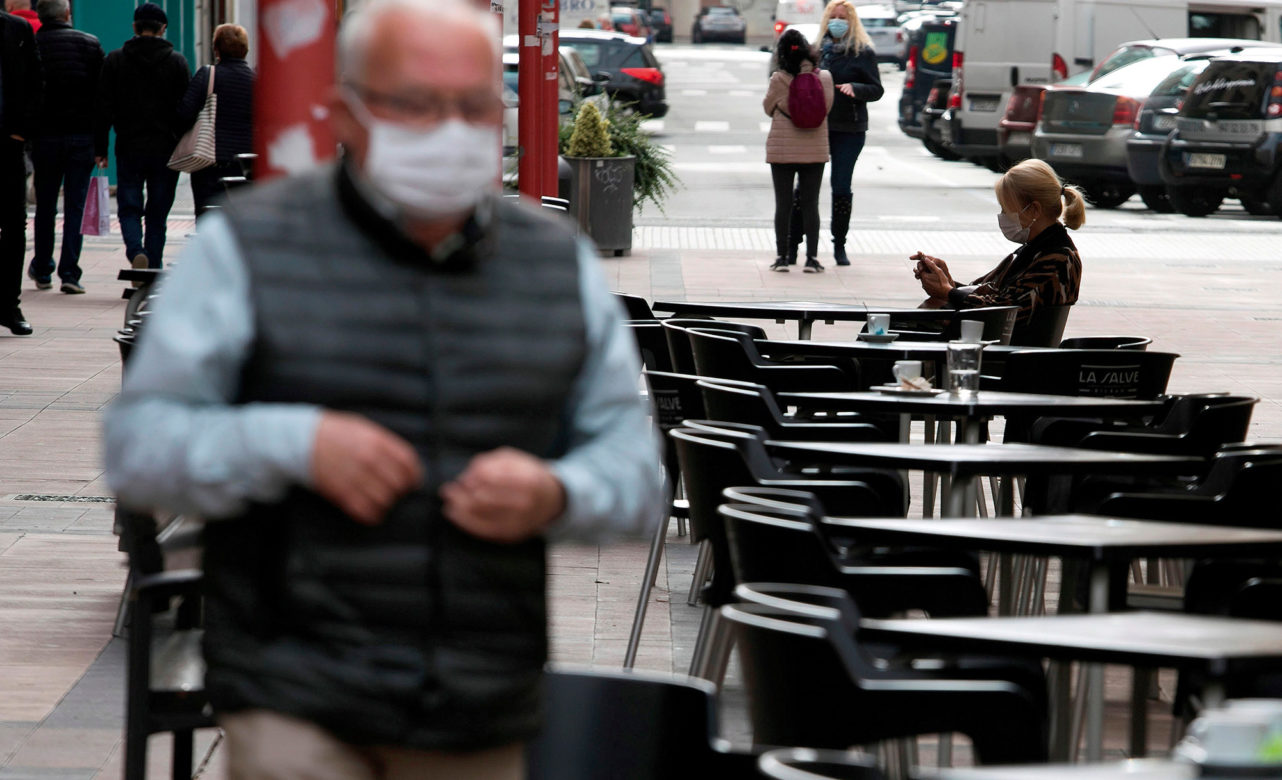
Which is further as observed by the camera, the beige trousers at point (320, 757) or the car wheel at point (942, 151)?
the car wheel at point (942, 151)

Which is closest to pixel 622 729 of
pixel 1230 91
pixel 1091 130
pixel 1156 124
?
pixel 1230 91

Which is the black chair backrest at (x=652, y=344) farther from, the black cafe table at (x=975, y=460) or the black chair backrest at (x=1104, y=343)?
the black cafe table at (x=975, y=460)

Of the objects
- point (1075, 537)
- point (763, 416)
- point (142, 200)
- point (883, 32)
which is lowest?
point (142, 200)

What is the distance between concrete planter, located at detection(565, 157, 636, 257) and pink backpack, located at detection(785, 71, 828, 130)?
190 centimetres

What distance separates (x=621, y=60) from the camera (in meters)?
31.8

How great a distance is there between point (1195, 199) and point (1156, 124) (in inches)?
37.7

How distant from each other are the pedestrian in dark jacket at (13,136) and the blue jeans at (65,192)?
1.30m

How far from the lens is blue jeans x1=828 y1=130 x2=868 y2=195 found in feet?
49.2

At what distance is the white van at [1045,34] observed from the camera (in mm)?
26422

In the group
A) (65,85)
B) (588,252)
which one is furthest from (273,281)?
(65,85)

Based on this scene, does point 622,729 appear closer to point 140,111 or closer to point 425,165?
point 425,165

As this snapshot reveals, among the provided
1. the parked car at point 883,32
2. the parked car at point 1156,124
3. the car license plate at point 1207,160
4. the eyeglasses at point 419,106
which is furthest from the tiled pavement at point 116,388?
the parked car at point 883,32

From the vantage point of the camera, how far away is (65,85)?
12.5 meters

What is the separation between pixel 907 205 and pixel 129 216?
10687 millimetres
